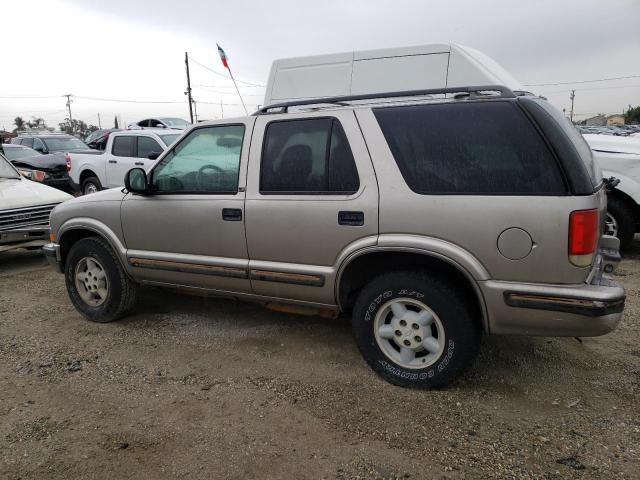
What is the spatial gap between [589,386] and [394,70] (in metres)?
2.93

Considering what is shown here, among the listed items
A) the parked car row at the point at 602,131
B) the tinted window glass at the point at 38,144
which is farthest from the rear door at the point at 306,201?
the tinted window glass at the point at 38,144

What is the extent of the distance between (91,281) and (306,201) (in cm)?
237

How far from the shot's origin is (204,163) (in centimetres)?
385

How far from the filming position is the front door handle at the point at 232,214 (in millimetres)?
3552

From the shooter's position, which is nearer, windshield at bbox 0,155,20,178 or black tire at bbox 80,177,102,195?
windshield at bbox 0,155,20,178

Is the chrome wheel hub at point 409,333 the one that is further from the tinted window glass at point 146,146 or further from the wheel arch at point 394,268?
the tinted window glass at point 146,146

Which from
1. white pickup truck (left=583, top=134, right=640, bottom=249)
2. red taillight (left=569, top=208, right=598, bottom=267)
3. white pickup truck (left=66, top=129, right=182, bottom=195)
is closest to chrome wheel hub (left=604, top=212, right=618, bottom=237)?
white pickup truck (left=583, top=134, right=640, bottom=249)

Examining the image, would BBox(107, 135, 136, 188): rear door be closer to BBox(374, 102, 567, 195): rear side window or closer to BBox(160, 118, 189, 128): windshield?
BBox(160, 118, 189, 128): windshield

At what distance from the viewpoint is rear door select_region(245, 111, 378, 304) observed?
10.3 ft

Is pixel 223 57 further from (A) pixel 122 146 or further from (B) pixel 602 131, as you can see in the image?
(B) pixel 602 131

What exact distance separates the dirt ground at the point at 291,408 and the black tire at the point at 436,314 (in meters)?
0.12

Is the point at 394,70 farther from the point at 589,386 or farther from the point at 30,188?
the point at 30,188

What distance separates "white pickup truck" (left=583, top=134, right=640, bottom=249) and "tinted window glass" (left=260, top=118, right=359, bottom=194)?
4.12 meters

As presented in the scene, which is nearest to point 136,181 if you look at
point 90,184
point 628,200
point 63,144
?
point 628,200
